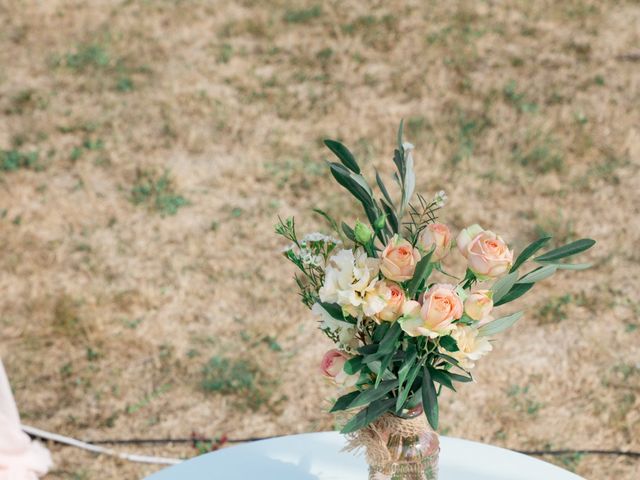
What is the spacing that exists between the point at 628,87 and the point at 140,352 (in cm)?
313

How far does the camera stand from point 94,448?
306cm

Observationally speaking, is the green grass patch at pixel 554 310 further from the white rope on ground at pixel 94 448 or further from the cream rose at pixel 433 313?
the cream rose at pixel 433 313

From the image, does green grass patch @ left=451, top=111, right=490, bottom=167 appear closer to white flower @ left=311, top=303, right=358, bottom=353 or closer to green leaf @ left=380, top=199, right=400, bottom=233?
green leaf @ left=380, top=199, right=400, bottom=233

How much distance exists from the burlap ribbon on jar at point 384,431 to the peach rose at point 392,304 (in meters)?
0.20

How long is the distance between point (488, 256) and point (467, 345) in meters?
0.15

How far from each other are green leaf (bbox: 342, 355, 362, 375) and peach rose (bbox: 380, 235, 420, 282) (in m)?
0.15

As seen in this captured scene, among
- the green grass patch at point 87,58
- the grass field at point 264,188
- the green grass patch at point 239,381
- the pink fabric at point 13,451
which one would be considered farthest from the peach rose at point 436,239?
the green grass patch at point 87,58

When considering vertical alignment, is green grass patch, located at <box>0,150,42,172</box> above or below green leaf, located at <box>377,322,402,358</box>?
below

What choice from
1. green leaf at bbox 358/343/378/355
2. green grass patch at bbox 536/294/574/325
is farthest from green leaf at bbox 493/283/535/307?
green grass patch at bbox 536/294/574/325

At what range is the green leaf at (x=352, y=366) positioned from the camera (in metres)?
1.45

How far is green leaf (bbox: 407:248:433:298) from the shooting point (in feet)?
4.61

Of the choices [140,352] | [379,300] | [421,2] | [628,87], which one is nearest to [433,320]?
[379,300]

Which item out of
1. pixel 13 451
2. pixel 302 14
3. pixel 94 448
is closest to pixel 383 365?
pixel 13 451

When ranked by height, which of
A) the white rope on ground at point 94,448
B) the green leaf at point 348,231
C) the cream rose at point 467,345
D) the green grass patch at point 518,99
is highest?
the green leaf at point 348,231
